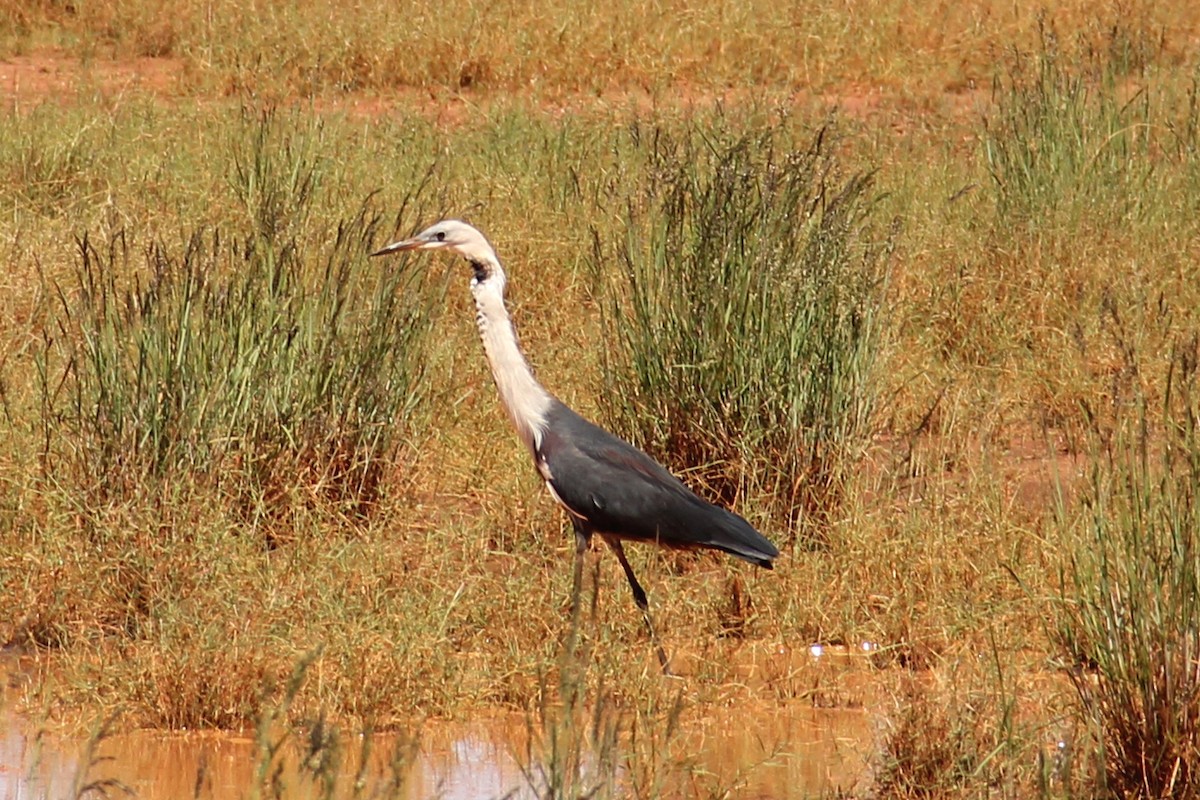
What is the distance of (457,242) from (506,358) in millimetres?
315

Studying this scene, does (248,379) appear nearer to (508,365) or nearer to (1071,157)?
(508,365)

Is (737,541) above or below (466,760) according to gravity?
above

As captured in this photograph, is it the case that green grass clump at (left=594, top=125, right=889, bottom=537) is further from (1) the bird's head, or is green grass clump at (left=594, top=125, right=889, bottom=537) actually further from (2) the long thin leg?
(1) the bird's head

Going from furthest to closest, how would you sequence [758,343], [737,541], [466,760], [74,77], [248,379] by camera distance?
[74,77]
[758,343]
[248,379]
[737,541]
[466,760]

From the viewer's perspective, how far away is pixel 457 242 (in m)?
4.77

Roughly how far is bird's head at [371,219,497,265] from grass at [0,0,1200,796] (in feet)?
1.73

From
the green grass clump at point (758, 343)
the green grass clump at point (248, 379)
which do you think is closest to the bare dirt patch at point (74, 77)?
the green grass clump at point (248, 379)

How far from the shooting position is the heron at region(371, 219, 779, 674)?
181 inches

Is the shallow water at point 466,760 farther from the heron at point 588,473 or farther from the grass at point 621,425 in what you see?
the heron at point 588,473

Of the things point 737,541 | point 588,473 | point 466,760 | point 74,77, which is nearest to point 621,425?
point 588,473

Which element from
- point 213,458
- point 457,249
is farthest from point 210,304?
point 457,249

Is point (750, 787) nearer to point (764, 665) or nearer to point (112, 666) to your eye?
point (764, 665)

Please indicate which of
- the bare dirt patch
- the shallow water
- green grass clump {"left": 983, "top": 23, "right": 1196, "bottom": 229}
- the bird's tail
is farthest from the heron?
the bare dirt patch

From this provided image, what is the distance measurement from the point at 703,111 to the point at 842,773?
6.57 metres
